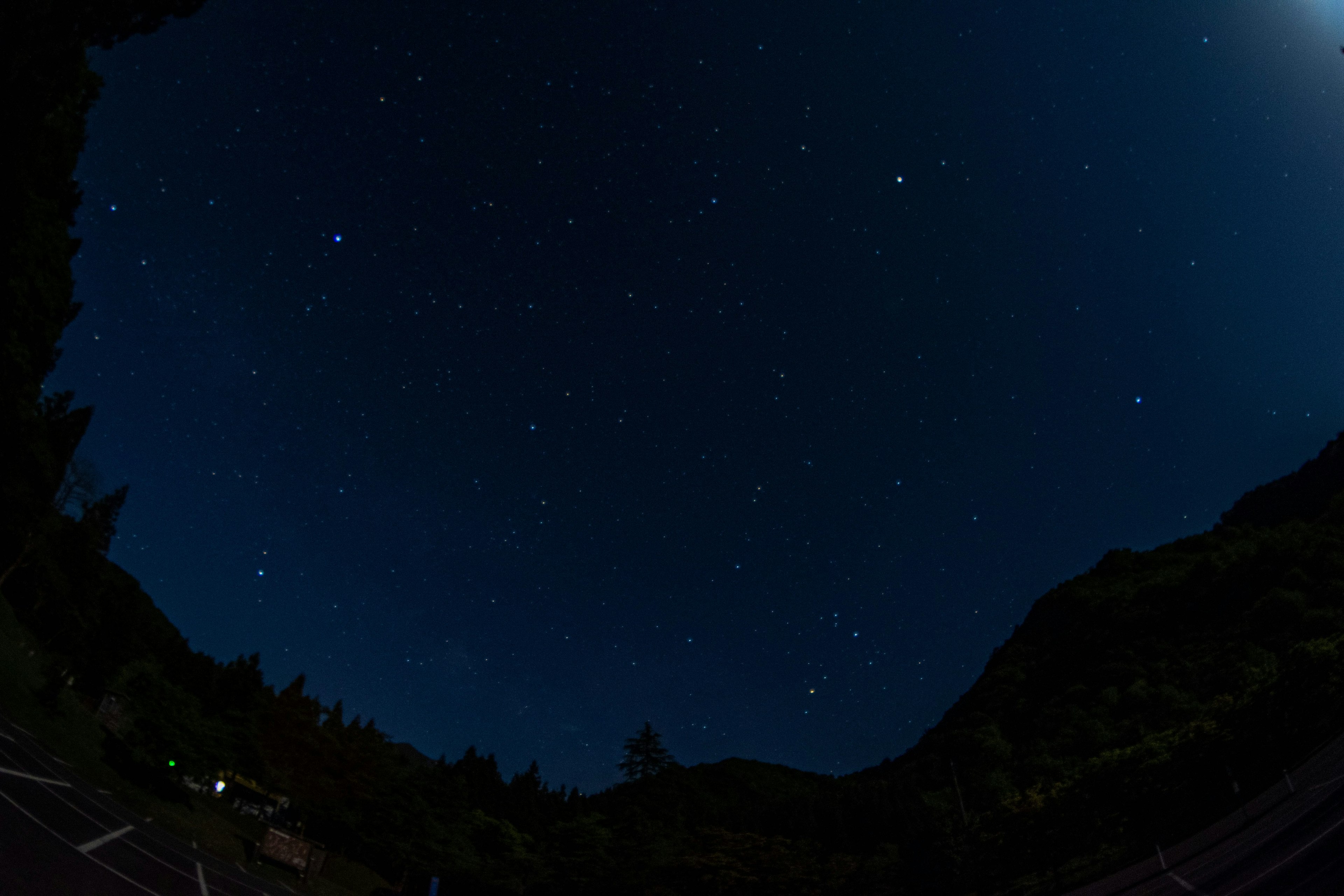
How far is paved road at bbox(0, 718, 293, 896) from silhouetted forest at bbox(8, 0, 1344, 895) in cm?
678

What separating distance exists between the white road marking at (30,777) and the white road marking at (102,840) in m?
1.77

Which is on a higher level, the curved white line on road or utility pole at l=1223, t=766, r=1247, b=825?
utility pole at l=1223, t=766, r=1247, b=825

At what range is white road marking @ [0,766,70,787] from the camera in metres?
13.1

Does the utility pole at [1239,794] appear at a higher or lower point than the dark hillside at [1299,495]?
lower

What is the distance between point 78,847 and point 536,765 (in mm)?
49906

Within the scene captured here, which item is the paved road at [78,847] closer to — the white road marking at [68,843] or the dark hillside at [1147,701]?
the white road marking at [68,843]

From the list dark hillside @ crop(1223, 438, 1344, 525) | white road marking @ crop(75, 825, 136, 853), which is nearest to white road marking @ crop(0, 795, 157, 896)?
white road marking @ crop(75, 825, 136, 853)

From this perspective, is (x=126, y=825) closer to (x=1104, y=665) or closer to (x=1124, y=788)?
(x=1124, y=788)

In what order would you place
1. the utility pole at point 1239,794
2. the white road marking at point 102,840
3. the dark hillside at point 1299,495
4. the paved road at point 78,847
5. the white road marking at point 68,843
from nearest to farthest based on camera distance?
the paved road at point 78,847 → the white road marking at point 68,843 → the white road marking at point 102,840 → the utility pole at point 1239,794 → the dark hillside at point 1299,495

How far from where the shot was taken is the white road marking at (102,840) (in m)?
11.3

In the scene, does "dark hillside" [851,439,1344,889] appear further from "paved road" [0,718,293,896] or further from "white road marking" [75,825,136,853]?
"white road marking" [75,825,136,853]

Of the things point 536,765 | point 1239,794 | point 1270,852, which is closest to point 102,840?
point 1270,852

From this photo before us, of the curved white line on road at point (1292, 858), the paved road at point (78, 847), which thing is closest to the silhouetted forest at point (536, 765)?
the paved road at point (78, 847)

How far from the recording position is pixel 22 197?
2466 centimetres
